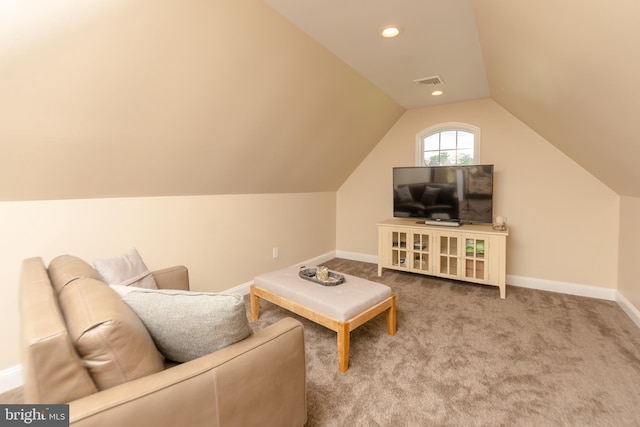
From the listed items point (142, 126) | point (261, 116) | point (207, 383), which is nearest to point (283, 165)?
point (261, 116)

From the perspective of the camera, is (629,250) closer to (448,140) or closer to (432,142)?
(448,140)

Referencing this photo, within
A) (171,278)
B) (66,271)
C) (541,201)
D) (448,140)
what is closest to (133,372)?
(66,271)

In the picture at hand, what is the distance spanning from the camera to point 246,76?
229 centimetres

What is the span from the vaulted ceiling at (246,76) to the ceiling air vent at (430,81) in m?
0.11

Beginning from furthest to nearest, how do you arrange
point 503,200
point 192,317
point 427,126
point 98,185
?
point 427,126
point 503,200
point 98,185
point 192,317

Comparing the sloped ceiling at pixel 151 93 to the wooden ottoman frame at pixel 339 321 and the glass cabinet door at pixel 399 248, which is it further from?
the glass cabinet door at pixel 399 248

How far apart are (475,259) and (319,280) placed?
2094mm

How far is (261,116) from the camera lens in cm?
271

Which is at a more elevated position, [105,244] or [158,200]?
[158,200]

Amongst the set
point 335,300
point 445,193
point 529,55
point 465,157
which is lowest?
point 335,300

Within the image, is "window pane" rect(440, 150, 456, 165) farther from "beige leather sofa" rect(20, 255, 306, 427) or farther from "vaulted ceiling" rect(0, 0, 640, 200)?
"beige leather sofa" rect(20, 255, 306, 427)

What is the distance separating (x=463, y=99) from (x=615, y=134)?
2.24 m

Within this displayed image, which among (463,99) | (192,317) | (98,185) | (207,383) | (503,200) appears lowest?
(207,383)

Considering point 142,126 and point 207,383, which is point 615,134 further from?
point 142,126
